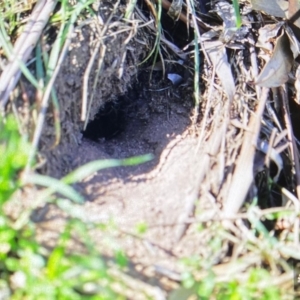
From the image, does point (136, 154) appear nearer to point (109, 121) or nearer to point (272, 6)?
point (109, 121)

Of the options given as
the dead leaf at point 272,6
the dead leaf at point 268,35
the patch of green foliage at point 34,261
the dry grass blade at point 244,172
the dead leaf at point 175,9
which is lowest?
the dry grass blade at point 244,172

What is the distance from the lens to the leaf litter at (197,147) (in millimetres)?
1178

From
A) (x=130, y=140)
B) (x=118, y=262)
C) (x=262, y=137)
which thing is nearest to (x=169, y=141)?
(x=130, y=140)

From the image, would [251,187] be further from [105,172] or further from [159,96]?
[159,96]

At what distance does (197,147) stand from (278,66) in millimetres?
393

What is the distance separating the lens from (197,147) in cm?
145

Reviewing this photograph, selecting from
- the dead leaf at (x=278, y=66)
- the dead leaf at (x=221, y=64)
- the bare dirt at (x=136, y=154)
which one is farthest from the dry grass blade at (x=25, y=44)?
the dead leaf at (x=278, y=66)

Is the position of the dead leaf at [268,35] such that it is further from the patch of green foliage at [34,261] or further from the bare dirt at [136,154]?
the patch of green foliage at [34,261]

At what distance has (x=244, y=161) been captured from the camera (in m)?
1.34

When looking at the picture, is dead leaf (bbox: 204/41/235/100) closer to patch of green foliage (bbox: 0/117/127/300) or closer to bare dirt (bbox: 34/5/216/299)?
bare dirt (bbox: 34/5/216/299)

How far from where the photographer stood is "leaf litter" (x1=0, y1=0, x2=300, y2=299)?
1.18 m

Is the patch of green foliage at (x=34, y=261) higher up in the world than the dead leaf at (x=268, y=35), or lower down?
lower down

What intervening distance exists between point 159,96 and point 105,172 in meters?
0.46

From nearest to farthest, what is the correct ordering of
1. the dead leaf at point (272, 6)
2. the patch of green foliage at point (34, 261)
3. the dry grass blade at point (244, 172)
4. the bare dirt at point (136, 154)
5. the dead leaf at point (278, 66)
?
the patch of green foliage at point (34, 261), the bare dirt at point (136, 154), the dry grass blade at point (244, 172), the dead leaf at point (278, 66), the dead leaf at point (272, 6)
